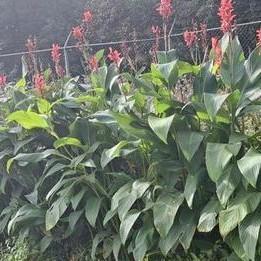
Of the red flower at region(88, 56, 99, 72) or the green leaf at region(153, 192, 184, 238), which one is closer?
the green leaf at region(153, 192, 184, 238)

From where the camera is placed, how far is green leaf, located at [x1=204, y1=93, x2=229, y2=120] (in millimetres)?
3355

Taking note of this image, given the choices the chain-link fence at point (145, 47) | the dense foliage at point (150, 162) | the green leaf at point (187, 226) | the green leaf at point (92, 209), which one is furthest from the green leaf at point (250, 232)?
the chain-link fence at point (145, 47)

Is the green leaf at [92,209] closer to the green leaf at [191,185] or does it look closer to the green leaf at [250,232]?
the green leaf at [191,185]

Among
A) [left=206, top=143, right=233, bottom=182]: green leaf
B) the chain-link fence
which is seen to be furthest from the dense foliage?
the chain-link fence

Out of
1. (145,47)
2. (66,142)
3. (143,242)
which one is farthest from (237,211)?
(145,47)

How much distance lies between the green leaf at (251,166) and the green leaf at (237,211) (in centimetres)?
17

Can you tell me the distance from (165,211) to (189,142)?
47 cm

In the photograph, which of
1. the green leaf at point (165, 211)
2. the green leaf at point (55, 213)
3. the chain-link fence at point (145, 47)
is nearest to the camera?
the green leaf at point (165, 211)

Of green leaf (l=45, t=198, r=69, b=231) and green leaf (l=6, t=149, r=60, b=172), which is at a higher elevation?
green leaf (l=6, t=149, r=60, b=172)

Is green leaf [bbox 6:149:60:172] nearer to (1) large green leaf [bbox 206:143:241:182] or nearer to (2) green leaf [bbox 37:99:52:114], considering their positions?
(2) green leaf [bbox 37:99:52:114]

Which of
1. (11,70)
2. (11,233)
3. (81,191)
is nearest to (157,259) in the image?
(81,191)

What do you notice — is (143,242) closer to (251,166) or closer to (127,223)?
(127,223)

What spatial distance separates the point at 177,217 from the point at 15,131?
5.47 ft

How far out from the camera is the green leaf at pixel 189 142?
3494 millimetres
